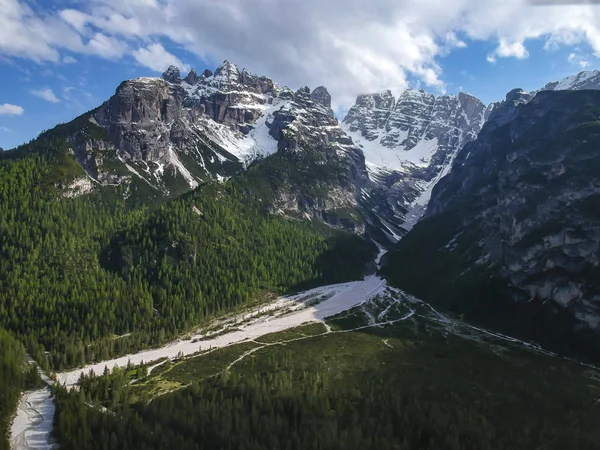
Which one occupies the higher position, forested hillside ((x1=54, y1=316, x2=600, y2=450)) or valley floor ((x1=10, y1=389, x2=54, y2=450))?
valley floor ((x1=10, y1=389, x2=54, y2=450))

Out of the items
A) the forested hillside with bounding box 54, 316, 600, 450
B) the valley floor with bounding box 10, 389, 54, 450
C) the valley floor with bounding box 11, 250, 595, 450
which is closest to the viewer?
the forested hillside with bounding box 54, 316, 600, 450

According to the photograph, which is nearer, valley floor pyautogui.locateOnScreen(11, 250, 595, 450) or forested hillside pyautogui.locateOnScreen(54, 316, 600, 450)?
forested hillside pyautogui.locateOnScreen(54, 316, 600, 450)

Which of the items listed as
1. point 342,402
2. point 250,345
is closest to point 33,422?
point 342,402

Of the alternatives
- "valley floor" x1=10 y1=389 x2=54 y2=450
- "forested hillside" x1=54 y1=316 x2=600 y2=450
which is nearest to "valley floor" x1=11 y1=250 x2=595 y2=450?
"valley floor" x1=10 y1=389 x2=54 y2=450

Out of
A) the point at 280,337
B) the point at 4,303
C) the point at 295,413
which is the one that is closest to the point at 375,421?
the point at 295,413

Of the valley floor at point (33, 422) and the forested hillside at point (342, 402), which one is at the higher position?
the valley floor at point (33, 422)

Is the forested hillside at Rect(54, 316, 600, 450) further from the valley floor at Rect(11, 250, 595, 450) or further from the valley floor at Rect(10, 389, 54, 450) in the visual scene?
the valley floor at Rect(10, 389, 54, 450)

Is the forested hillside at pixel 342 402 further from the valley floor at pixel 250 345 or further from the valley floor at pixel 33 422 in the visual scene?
the valley floor at pixel 33 422

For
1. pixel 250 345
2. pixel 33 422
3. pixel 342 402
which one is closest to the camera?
pixel 33 422

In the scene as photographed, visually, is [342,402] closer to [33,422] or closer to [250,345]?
[250,345]

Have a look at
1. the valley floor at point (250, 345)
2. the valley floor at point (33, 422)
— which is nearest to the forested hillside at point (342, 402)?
the valley floor at point (250, 345)

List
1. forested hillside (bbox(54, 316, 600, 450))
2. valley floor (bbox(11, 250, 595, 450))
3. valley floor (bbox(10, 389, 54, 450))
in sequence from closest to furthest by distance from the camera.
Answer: forested hillside (bbox(54, 316, 600, 450))
valley floor (bbox(10, 389, 54, 450))
valley floor (bbox(11, 250, 595, 450))
